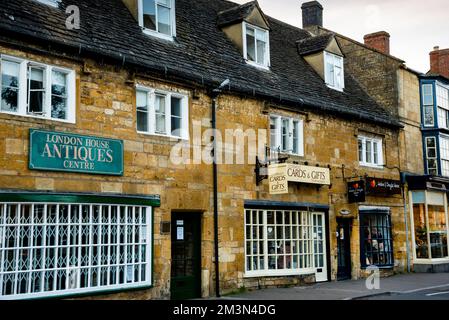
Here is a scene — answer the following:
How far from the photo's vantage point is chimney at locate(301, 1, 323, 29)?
26109 millimetres

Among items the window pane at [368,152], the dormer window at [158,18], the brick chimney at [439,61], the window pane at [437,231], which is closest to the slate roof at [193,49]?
the dormer window at [158,18]

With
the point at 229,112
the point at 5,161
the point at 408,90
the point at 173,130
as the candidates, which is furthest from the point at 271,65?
the point at 5,161

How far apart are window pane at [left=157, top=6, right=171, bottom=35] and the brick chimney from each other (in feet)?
58.1

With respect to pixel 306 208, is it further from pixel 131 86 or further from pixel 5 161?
pixel 5 161

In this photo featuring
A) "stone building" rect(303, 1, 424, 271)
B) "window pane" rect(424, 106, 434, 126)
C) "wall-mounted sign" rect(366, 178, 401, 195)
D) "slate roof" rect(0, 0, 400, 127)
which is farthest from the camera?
"window pane" rect(424, 106, 434, 126)

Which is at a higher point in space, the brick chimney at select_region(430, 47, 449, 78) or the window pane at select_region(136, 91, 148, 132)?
the brick chimney at select_region(430, 47, 449, 78)

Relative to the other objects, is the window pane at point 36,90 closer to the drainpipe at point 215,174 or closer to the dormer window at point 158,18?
the dormer window at point 158,18

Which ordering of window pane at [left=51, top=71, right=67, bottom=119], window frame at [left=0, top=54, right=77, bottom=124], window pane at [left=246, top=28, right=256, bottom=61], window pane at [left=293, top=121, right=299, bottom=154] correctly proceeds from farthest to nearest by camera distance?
window pane at [left=246, top=28, right=256, bottom=61]
window pane at [left=293, top=121, right=299, bottom=154]
window pane at [left=51, top=71, right=67, bottom=119]
window frame at [left=0, top=54, right=77, bottom=124]

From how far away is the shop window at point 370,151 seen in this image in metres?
21.0

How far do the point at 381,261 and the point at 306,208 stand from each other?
5123 millimetres

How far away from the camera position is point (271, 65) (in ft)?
62.5

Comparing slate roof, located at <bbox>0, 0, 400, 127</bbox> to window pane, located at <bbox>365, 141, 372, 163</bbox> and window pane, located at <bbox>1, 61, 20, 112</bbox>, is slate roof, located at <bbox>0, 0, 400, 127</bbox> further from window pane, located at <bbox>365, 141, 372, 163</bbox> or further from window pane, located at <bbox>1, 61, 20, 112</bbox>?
window pane, located at <bbox>365, 141, 372, 163</bbox>

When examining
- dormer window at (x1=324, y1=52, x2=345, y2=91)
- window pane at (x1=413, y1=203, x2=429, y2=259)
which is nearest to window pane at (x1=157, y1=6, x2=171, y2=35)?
dormer window at (x1=324, y1=52, x2=345, y2=91)

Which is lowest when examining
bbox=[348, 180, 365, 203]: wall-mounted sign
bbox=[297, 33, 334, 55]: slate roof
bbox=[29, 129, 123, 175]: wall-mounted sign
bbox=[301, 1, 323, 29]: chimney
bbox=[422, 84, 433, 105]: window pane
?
bbox=[348, 180, 365, 203]: wall-mounted sign
